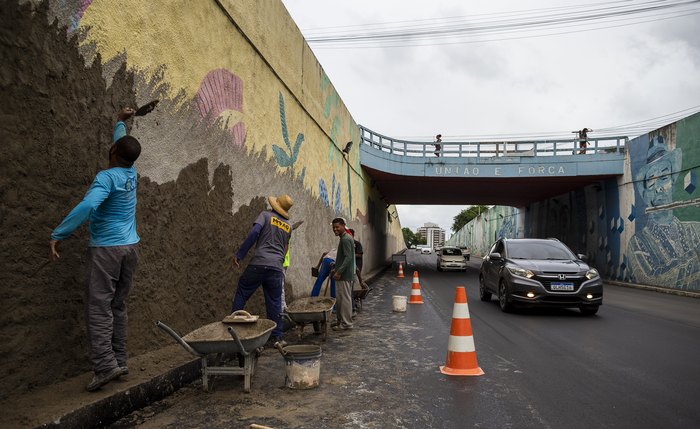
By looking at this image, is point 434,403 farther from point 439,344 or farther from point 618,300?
point 618,300

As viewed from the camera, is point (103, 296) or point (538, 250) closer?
point (103, 296)

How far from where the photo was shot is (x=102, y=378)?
371cm

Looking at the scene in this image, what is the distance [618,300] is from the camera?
1397 cm

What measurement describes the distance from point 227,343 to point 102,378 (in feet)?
3.13

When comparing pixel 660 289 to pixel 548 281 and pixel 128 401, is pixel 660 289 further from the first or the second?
pixel 128 401

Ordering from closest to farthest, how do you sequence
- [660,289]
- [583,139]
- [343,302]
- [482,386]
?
[482,386] → [343,302] → [660,289] → [583,139]

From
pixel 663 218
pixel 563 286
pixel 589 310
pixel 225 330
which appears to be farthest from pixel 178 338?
pixel 663 218

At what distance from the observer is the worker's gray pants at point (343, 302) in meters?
7.99

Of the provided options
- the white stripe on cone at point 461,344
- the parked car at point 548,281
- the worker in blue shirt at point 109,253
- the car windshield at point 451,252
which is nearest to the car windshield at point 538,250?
the parked car at point 548,281

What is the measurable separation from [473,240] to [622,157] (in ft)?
164

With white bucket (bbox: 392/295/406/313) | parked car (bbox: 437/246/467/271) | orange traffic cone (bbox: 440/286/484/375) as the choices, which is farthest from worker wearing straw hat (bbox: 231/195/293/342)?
parked car (bbox: 437/246/467/271)

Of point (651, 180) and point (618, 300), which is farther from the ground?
point (651, 180)

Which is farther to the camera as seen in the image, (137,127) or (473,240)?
(473,240)

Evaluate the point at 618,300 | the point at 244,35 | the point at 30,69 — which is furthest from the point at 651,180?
the point at 30,69
